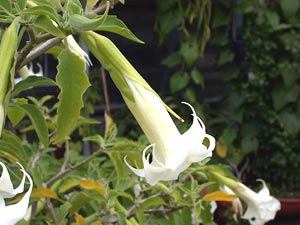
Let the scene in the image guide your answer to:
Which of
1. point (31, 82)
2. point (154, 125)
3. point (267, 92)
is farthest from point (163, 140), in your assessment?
point (267, 92)

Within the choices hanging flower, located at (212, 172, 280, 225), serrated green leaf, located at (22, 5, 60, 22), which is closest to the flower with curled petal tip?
serrated green leaf, located at (22, 5, 60, 22)

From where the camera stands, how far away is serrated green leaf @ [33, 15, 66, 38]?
725 millimetres

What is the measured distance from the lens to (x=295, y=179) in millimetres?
2934

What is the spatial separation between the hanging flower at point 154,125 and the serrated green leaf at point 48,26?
4 centimetres

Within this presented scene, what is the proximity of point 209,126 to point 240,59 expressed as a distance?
0.35 m

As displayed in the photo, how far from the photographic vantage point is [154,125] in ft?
2.50

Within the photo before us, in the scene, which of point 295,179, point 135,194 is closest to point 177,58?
point 295,179

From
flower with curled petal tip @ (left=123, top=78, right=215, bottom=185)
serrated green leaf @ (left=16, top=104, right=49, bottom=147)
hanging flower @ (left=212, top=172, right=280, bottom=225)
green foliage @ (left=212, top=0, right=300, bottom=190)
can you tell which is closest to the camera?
flower with curled petal tip @ (left=123, top=78, right=215, bottom=185)

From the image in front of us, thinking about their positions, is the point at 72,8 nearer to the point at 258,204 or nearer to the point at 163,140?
the point at 163,140

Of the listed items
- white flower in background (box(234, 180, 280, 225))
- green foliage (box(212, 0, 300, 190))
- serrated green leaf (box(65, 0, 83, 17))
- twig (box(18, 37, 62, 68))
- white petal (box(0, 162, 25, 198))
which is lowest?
green foliage (box(212, 0, 300, 190))

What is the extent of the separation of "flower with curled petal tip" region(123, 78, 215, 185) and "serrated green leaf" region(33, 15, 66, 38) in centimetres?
10

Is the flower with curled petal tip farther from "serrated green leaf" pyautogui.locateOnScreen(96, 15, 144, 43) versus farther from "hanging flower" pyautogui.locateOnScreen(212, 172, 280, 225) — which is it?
"hanging flower" pyautogui.locateOnScreen(212, 172, 280, 225)

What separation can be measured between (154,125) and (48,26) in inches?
6.4

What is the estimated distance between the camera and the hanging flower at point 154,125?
2.39ft
